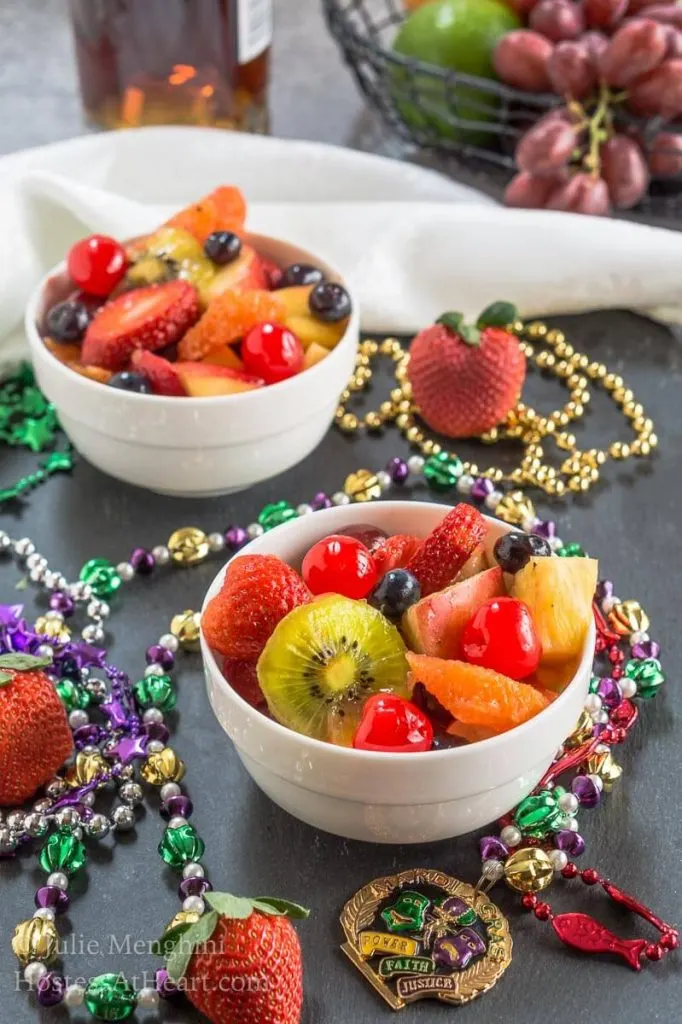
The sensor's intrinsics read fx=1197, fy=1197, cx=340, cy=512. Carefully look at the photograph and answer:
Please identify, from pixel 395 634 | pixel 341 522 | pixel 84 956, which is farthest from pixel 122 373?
pixel 84 956

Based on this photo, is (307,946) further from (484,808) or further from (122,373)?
(122,373)

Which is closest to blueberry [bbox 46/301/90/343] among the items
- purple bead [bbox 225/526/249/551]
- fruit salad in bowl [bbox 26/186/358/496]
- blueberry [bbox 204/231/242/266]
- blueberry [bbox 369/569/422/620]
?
fruit salad in bowl [bbox 26/186/358/496]

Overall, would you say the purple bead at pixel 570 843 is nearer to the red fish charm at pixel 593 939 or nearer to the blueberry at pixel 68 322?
the red fish charm at pixel 593 939

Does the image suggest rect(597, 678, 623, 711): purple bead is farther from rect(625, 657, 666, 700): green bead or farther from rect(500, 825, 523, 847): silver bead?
rect(500, 825, 523, 847): silver bead

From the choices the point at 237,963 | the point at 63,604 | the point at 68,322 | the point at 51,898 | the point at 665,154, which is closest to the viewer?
the point at 237,963

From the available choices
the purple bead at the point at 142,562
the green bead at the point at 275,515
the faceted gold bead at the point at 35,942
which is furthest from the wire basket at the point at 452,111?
the faceted gold bead at the point at 35,942

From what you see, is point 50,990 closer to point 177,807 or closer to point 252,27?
point 177,807

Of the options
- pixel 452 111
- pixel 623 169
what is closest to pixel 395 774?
pixel 623 169
